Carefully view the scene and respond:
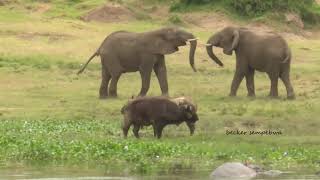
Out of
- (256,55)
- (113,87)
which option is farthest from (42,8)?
(256,55)

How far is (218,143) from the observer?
63.5 feet

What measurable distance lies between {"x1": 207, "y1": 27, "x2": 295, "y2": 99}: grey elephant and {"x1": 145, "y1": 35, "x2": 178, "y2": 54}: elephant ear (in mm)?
1638

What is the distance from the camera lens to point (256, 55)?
87.8 ft

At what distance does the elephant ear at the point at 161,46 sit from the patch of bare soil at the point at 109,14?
12.0m

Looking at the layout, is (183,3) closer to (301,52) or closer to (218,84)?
(301,52)

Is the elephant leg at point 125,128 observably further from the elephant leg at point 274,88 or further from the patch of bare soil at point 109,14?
the patch of bare soil at point 109,14

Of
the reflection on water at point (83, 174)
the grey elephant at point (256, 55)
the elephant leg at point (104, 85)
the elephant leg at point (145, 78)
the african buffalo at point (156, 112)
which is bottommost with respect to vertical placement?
the elephant leg at point (104, 85)

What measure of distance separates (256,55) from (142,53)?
291cm

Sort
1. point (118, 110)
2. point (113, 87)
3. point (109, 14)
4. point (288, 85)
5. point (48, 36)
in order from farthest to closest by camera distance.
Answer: point (109, 14), point (48, 36), point (113, 87), point (288, 85), point (118, 110)

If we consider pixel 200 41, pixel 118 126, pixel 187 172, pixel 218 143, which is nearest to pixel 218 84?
pixel 200 41

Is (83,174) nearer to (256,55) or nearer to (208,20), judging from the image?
(256,55)

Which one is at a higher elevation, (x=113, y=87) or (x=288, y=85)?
(x=288, y=85)

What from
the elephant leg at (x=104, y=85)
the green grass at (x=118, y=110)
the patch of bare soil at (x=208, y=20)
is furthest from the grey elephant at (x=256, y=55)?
the patch of bare soil at (x=208, y=20)

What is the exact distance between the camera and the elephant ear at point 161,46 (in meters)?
26.1
